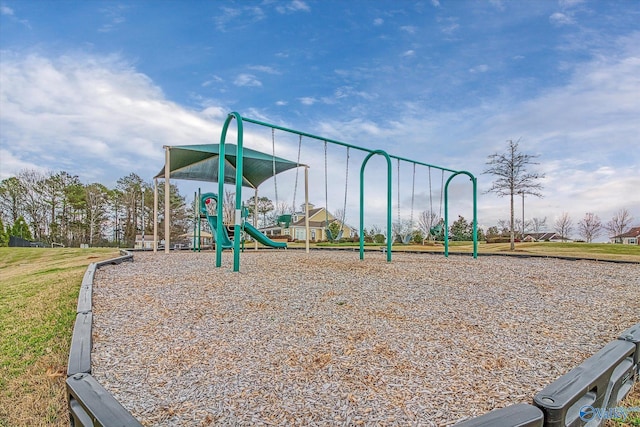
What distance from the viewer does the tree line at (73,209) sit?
24984mm

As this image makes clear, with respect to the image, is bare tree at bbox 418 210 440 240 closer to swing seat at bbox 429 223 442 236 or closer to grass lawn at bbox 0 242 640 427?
swing seat at bbox 429 223 442 236

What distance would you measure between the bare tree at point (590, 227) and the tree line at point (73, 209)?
41444 millimetres

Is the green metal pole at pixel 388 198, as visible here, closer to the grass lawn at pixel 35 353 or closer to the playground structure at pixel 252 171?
the playground structure at pixel 252 171

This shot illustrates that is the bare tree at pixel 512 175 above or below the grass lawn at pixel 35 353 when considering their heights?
above

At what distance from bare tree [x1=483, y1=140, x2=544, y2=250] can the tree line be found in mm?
23745

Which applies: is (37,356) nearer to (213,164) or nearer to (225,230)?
(225,230)

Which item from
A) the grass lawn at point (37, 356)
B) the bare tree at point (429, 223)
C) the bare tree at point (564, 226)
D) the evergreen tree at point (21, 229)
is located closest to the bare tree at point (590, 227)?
the bare tree at point (564, 226)

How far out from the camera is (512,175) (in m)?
16.9

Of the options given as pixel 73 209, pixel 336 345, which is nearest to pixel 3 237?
pixel 73 209

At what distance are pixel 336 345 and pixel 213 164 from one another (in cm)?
1022

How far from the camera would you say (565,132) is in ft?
33.1

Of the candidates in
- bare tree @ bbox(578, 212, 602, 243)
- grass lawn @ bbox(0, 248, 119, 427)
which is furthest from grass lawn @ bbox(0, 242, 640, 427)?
bare tree @ bbox(578, 212, 602, 243)

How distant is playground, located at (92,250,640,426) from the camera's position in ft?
5.78

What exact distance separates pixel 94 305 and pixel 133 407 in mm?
2125
